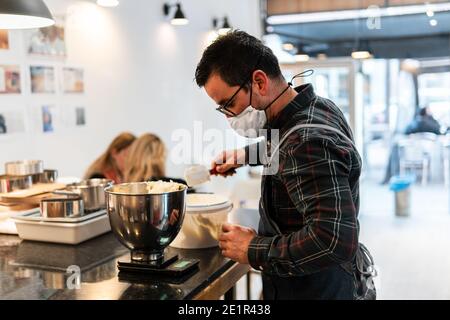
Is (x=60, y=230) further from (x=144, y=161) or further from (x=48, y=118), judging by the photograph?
(x=48, y=118)

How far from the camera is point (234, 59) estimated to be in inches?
56.6

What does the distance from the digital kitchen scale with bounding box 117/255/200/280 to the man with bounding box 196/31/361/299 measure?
0.12 m

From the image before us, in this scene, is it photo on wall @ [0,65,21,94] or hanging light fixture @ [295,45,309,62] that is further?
hanging light fixture @ [295,45,309,62]

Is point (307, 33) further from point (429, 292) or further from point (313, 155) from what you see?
point (313, 155)

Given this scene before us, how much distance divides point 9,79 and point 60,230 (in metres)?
1.87

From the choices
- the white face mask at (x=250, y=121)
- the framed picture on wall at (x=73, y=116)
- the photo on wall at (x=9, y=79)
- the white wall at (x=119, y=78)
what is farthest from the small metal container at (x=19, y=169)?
the framed picture on wall at (x=73, y=116)

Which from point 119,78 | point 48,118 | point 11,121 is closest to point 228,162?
point 11,121

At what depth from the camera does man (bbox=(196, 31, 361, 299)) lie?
130cm

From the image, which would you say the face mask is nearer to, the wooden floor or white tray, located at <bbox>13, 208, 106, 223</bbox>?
white tray, located at <bbox>13, 208, 106, 223</bbox>

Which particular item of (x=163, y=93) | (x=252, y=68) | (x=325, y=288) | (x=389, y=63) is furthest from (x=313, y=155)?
(x=389, y=63)

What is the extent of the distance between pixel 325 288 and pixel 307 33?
19.7 feet

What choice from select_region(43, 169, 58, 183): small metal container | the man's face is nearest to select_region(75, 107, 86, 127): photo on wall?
select_region(43, 169, 58, 183): small metal container

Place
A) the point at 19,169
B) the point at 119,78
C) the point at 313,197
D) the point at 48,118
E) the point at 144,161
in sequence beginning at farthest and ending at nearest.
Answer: the point at 119,78 < the point at 48,118 < the point at 144,161 < the point at 19,169 < the point at 313,197

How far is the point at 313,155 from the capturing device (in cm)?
131
